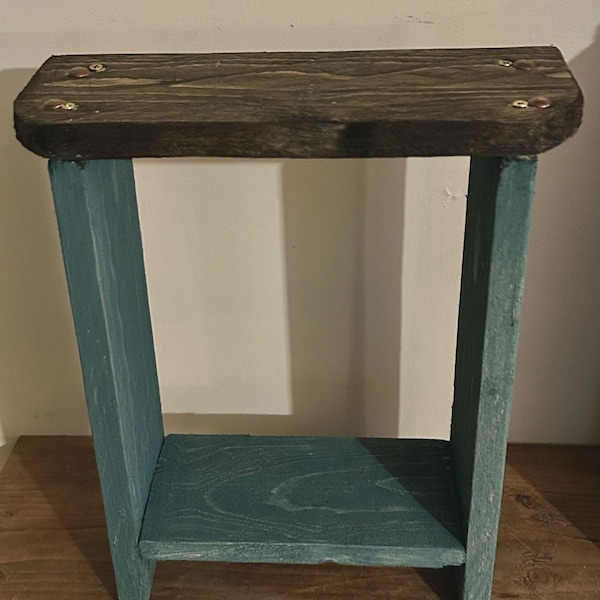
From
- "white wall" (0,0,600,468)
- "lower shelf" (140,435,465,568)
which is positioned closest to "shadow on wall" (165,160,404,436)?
"white wall" (0,0,600,468)

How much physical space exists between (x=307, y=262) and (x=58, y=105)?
15.3 inches

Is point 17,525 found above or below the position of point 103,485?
below

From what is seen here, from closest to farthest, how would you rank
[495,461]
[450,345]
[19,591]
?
[495,461], [19,591], [450,345]

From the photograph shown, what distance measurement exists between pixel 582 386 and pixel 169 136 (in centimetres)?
65

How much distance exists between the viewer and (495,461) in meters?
0.77

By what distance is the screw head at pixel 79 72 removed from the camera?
708mm

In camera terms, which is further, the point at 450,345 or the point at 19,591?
the point at 450,345

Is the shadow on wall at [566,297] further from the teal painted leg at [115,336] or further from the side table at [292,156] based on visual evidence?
the teal painted leg at [115,336]

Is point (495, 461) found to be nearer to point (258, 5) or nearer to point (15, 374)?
point (258, 5)

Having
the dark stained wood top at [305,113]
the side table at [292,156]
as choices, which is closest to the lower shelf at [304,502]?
the side table at [292,156]

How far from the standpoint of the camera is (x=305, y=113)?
61cm

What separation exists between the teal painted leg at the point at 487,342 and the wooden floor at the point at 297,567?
78 millimetres

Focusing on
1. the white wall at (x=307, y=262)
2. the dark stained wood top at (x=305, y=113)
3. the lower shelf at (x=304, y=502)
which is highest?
the dark stained wood top at (x=305, y=113)

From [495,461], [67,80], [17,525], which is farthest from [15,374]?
[495,461]
